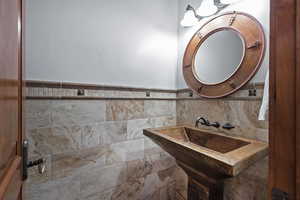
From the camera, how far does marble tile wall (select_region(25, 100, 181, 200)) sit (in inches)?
40.8

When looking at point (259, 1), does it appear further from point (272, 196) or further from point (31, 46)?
point (31, 46)

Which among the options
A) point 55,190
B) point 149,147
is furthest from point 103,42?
point 55,190

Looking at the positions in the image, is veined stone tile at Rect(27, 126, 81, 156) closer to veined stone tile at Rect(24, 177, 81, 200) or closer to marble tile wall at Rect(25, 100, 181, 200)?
marble tile wall at Rect(25, 100, 181, 200)

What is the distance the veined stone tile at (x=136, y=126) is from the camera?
1.41 meters

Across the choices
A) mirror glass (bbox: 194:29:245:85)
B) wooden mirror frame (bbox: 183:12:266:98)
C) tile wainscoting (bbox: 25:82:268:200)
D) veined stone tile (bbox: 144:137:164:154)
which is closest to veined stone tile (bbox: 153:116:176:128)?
tile wainscoting (bbox: 25:82:268:200)

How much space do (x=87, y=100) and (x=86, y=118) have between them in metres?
0.15

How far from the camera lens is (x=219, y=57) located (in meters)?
1.31

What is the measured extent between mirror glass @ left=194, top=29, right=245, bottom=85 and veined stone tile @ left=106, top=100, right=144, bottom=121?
2.22 feet

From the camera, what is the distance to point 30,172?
99 centimetres

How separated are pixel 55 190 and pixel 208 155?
1.13 meters

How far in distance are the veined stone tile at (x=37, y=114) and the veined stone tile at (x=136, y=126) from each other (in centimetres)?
65

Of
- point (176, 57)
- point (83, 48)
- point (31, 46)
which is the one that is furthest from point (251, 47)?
point (31, 46)

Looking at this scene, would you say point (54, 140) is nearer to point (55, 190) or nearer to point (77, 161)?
point (77, 161)

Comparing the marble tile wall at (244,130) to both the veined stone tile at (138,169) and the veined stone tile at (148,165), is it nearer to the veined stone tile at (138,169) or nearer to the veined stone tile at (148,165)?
the veined stone tile at (148,165)
